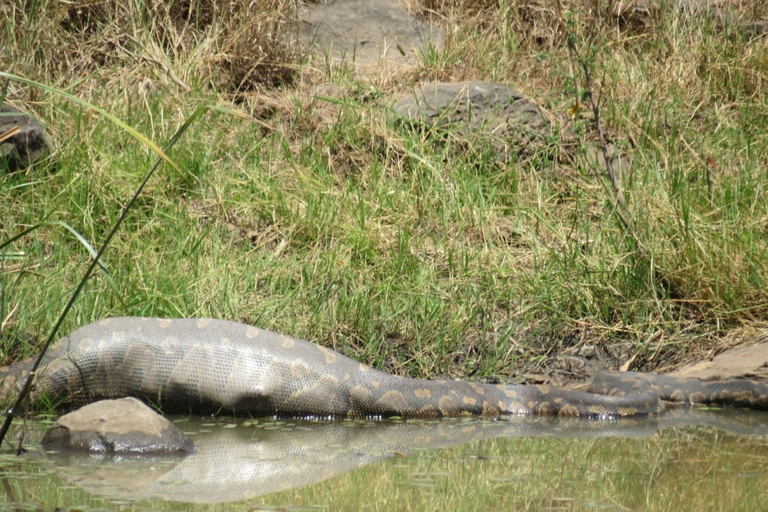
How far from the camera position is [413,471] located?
407 centimetres

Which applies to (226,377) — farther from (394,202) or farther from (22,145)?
(22,145)

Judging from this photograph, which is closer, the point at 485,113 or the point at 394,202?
the point at 394,202

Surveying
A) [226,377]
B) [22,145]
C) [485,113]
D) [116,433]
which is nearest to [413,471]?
[116,433]

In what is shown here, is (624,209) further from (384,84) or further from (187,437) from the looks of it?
(187,437)

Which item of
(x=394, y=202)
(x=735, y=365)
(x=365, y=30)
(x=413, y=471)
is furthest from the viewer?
(x=365, y=30)

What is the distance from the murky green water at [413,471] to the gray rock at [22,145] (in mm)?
3528

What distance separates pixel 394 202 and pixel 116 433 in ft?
13.9

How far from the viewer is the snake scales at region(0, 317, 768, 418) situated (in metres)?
5.43

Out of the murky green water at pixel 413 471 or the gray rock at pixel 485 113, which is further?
the gray rock at pixel 485 113

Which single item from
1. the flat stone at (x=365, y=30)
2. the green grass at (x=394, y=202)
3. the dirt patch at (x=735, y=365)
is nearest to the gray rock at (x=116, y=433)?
the green grass at (x=394, y=202)

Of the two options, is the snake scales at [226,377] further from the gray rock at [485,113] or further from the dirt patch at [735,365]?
the gray rock at [485,113]

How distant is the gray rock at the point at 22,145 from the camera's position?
7840 mm

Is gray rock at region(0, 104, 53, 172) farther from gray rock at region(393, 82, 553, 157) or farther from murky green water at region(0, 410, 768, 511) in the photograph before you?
murky green water at region(0, 410, 768, 511)

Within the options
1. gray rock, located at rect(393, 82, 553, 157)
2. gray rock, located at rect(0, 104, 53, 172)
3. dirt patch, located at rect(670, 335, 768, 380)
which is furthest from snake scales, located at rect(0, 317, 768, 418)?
gray rock, located at rect(393, 82, 553, 157)
